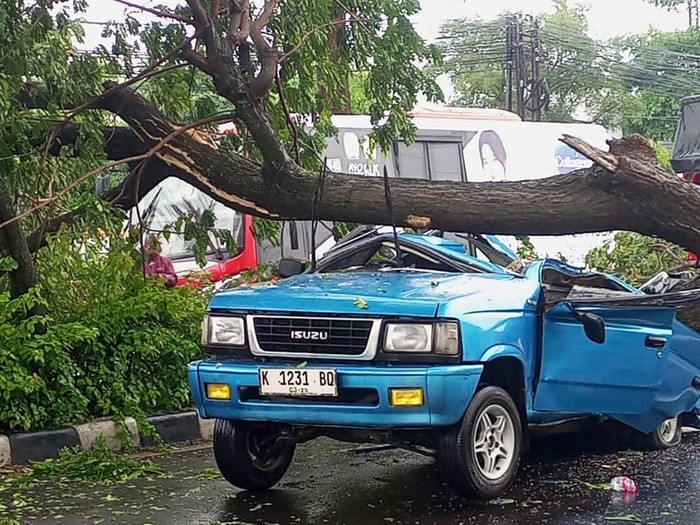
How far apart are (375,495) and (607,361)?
1526 millimetres

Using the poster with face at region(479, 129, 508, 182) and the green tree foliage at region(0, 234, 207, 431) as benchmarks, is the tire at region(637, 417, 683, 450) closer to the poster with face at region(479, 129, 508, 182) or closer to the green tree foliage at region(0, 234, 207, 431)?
the green tree foliage at region(0, 234, 207, 431)

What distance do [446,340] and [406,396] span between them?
0.34 meters

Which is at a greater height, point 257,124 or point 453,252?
point 257,124

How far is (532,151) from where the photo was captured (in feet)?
55.2

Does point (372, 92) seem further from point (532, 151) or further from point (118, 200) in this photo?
point (532, 151)

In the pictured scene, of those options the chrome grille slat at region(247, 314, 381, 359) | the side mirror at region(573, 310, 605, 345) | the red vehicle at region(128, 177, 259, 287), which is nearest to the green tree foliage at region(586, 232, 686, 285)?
the red vehicle at region(128, 177, 259, 287)

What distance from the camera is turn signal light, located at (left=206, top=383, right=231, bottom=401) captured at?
5379 millimetres

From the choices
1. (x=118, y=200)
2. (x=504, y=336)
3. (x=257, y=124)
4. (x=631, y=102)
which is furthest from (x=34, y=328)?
(x=631, y=102)

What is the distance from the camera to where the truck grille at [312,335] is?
520 centimetres

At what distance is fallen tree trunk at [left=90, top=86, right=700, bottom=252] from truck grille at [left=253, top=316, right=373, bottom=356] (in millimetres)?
2121

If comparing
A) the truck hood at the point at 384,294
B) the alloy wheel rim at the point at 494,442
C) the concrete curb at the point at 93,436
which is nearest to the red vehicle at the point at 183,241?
the concrete curb at the point at 93,436

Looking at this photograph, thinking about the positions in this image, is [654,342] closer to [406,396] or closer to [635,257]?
[406,396]

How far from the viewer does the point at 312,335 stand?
5273mm

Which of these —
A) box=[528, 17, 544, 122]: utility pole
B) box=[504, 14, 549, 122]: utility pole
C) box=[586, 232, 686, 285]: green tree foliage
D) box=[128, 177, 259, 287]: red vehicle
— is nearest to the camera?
box=[128, 177, 259, 287]: red vehicle
